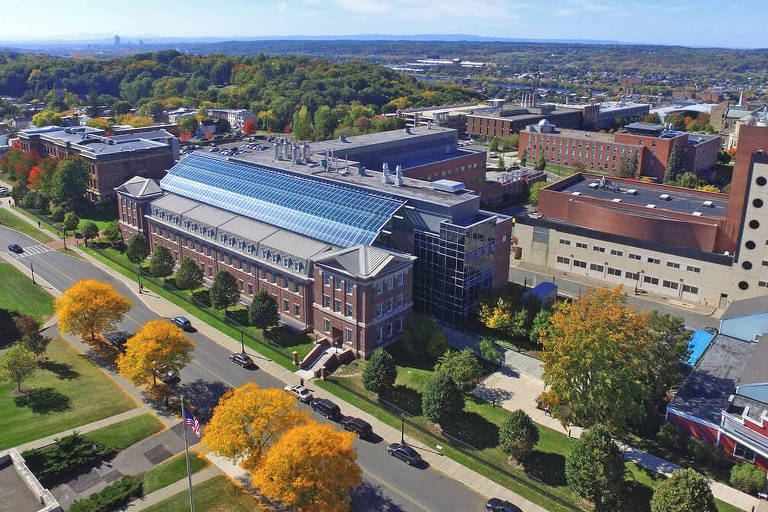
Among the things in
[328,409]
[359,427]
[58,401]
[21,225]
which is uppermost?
[21,225]

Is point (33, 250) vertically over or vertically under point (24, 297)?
over

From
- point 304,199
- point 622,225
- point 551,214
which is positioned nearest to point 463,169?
point 551,214

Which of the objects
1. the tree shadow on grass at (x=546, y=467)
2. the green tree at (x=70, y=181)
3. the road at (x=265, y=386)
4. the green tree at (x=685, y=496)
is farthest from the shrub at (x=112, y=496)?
the green tree at (x=70, y=181)

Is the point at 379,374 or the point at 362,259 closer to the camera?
the point at 379,374

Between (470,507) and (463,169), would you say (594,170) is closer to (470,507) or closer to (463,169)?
(463,169)

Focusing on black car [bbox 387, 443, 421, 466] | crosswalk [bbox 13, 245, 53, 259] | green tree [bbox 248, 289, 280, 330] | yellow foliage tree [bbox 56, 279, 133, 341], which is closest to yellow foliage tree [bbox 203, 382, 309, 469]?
black car [bbox 387, 443, 421, 466]

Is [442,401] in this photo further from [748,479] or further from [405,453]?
[748,479]

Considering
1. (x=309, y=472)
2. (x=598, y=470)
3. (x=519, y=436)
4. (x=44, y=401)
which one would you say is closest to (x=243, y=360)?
(x=44, y=401)
